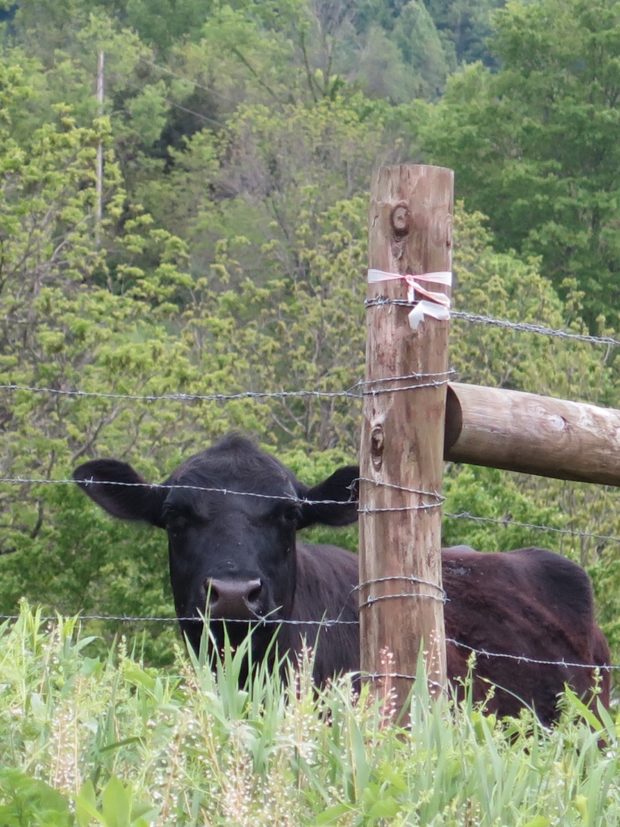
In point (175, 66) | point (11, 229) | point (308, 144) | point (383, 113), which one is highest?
point (175, 66)

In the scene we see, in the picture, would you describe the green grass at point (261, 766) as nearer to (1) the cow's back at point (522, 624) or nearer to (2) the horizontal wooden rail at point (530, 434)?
(2) the horizontal wooden rail at point (530, 434)

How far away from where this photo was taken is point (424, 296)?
15.1ft

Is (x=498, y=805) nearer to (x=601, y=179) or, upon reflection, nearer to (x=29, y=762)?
(x=29, y=762)

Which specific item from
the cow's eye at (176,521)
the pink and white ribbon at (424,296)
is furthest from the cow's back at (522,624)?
the pink and white ribbon at (424,296)

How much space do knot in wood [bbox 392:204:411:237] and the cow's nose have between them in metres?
1.74

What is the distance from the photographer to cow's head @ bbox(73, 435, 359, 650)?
5.95 meters

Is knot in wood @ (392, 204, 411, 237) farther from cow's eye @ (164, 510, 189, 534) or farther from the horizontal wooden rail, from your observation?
cow's eye @ (164, 510, 189, 534)

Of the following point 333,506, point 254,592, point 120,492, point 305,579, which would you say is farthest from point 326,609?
point 120,492

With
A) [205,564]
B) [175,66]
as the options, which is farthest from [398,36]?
[205,564]

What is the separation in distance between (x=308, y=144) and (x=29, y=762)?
3883cm

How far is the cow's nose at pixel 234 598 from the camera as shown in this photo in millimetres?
5785

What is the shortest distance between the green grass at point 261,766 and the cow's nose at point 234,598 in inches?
84.2

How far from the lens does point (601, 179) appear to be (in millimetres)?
45031

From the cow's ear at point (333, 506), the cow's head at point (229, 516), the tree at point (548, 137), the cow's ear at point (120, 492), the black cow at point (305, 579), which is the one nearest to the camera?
the cow's head at point (229, 516)
